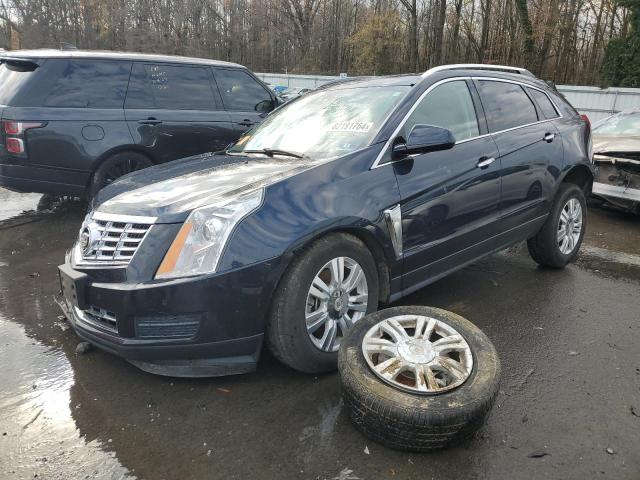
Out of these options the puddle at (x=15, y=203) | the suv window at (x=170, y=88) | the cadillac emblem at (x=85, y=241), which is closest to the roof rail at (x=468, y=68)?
the cadillac emblem at (x=85, y=241)

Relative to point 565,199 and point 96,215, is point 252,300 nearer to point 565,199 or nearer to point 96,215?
point 96,215

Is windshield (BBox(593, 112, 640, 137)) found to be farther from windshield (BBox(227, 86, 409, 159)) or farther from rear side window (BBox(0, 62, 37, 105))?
rear side window (BBox(0, 62, 37, 105))

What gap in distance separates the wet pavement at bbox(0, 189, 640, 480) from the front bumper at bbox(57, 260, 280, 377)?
0.81 feet

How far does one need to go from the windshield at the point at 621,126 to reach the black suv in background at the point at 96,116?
5.63 meters

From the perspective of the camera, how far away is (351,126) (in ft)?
11.2

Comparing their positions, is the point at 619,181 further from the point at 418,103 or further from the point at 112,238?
the point at 112,238

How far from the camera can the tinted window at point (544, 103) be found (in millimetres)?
4535

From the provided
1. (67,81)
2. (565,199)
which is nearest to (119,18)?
(67,81)

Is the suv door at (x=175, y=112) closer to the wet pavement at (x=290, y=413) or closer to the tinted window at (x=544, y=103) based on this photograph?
the wet pavement at (x=290, y=413)

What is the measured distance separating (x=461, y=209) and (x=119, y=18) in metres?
50.8

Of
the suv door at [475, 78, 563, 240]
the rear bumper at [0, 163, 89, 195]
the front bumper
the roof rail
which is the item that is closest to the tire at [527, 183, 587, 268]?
the suv door at [475, 78, 563, 240]

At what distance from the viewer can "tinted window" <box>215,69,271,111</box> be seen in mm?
6980

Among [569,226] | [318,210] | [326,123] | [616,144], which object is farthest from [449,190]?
[616,144]

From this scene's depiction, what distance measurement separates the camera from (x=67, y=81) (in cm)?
564
